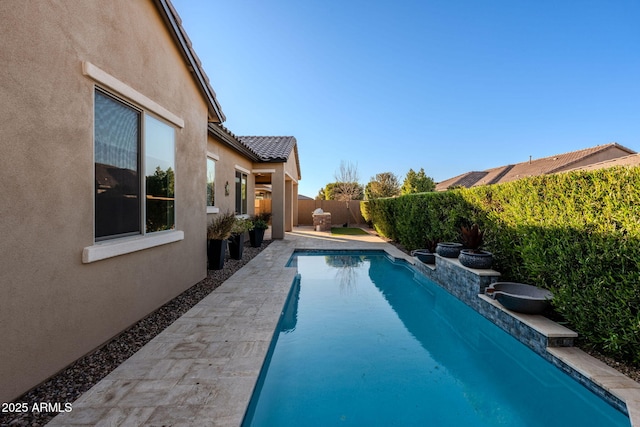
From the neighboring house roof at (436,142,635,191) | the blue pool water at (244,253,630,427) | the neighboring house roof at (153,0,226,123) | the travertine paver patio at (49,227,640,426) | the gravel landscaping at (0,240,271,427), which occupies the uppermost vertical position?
the neighboring house roof at (436,142,635,191)

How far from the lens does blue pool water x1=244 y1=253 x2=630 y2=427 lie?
3258 millimetres

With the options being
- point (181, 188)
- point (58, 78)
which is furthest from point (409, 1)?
point (58, 78)

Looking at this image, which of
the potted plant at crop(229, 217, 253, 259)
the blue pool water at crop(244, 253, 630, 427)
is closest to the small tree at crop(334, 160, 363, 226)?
the potted plant at crop(229, 217, 253, 259)

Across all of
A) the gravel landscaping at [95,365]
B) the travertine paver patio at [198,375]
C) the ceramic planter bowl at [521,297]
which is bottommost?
the travertine paver patio at [198,375]

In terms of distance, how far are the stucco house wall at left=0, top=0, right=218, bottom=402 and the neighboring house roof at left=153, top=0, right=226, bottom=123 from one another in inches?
17.5

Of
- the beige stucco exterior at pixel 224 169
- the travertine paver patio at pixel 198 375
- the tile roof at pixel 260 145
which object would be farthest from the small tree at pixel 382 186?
the travertine paver patio at pixel 198 375

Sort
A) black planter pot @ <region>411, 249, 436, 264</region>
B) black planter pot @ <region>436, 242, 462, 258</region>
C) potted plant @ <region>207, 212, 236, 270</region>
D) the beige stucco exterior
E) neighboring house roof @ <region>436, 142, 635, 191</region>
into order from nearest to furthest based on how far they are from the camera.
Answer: black planter pot @ <region>436, 242, 462, 258</region>
potted plant @ <region>207, 212, 236, 270</region>
black planter pot @ <region>411, 249, 436, 264</region>
the beige stucco exterior
neighboring house roof @ <region>436, 142, 635, 191</region>

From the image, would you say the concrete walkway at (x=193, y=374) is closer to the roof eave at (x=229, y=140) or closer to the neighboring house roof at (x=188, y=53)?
the neighboring house roof at (x=188, y=53)

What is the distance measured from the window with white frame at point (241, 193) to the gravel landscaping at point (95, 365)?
26.2 ft

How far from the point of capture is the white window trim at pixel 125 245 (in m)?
3.74

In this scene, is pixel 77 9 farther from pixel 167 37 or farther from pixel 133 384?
pixel 133 384

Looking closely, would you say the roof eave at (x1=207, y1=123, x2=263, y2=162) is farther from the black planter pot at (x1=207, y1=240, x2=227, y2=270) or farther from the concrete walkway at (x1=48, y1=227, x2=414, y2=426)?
the concrete walkway at (x1=48, y1=227, x2=414, y2=426)

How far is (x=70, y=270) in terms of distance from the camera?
3.48 metres

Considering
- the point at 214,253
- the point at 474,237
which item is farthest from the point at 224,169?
the point at 474,237
